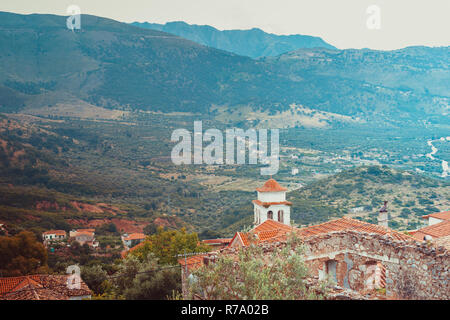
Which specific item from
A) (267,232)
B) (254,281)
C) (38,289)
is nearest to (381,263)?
(254,281)

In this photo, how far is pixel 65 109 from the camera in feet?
424

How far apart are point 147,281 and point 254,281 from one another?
11720 mm

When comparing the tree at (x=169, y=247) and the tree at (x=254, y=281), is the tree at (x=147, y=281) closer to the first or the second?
the tree at (x=169, y=247)

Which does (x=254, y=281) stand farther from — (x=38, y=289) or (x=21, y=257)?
(x=21, y=257)

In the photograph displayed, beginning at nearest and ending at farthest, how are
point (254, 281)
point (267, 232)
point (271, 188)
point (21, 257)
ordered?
1. point (254, 281)
2. point (267, 232)
3. point (21, 257)
4. point (271, 188)

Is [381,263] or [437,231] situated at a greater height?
[381,263]

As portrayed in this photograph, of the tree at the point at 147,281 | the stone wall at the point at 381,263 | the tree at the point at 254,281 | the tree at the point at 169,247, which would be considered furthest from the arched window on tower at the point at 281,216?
the tree at the point at 254,281

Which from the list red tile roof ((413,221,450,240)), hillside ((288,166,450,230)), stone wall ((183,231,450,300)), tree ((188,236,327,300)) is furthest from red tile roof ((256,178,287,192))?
hillside ((288,166,450,230))

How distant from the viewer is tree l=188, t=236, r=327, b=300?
650 centimetres

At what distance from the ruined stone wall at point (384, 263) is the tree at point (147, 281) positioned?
774cm

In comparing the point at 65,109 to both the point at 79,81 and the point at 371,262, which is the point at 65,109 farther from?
the point at 371,262

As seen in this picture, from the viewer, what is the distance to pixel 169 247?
26.9m
